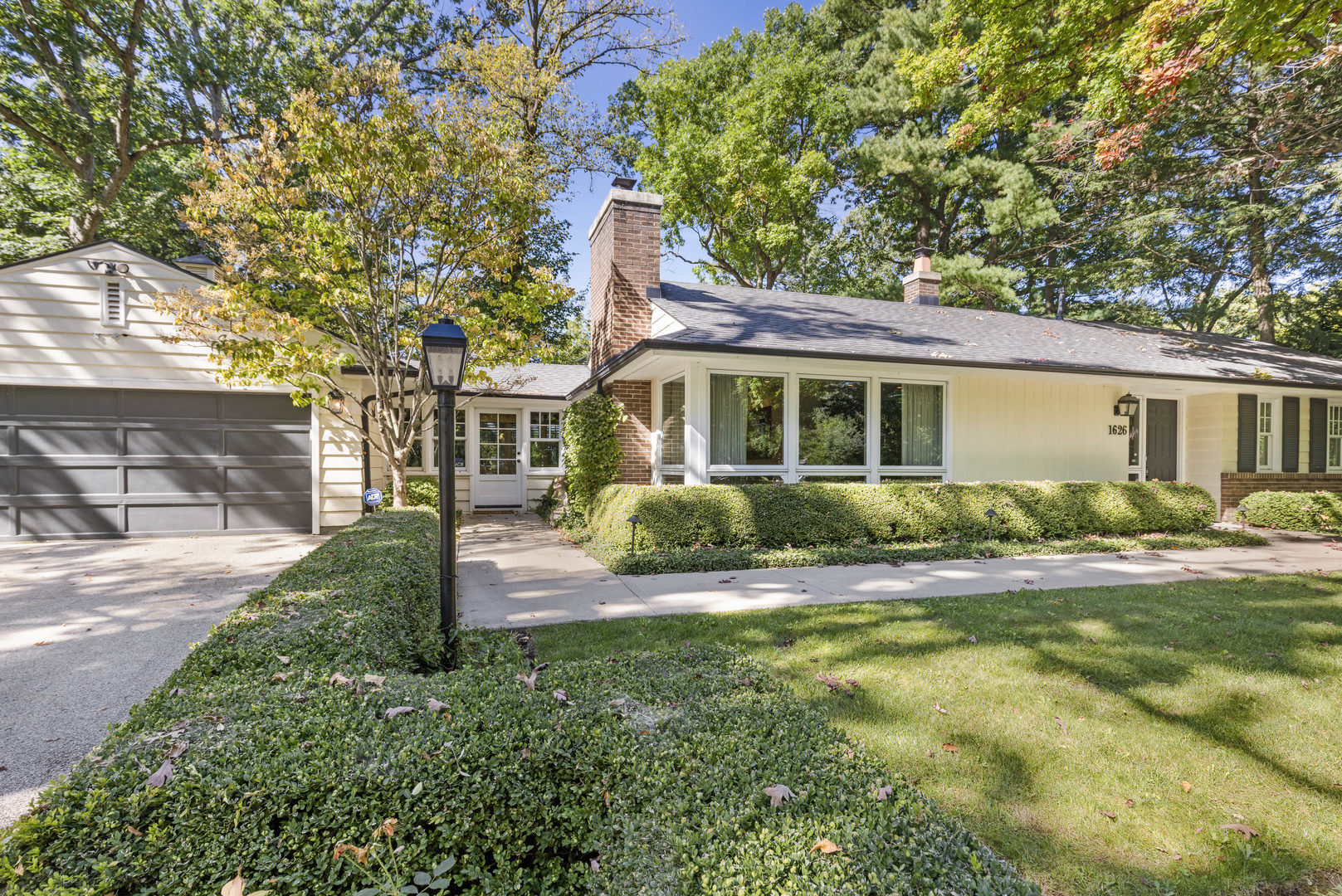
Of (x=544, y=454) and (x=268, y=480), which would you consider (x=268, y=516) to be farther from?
(x=544, y=454)

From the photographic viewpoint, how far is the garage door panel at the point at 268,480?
909 centimetres

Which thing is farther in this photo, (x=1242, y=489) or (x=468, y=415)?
(x=468, y=415)

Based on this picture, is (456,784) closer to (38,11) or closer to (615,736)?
(615,736)

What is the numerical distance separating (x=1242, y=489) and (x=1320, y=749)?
1163 cm

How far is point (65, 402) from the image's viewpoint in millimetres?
8547

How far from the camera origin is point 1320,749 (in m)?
2.87

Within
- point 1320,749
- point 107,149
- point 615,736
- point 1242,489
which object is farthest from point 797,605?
point 107,149

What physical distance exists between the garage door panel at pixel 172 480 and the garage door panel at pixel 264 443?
1.51 feet

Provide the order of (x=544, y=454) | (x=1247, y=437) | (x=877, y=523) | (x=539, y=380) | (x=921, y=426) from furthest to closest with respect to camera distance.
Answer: (x=539, y=380) → (x=544, y=454) → (x=1247, y=437) → (x=921, y=426) → (x=877, y=523)

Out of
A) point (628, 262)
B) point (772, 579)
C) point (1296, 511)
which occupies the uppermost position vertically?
point (628, 262)

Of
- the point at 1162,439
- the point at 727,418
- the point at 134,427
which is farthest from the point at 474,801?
the point at 1162,439

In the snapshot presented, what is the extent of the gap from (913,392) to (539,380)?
8859mm

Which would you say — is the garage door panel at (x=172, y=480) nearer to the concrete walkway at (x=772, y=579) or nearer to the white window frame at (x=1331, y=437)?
the concrete walkway at (x=772, y=579)

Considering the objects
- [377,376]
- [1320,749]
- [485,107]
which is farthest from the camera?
[485,107]
